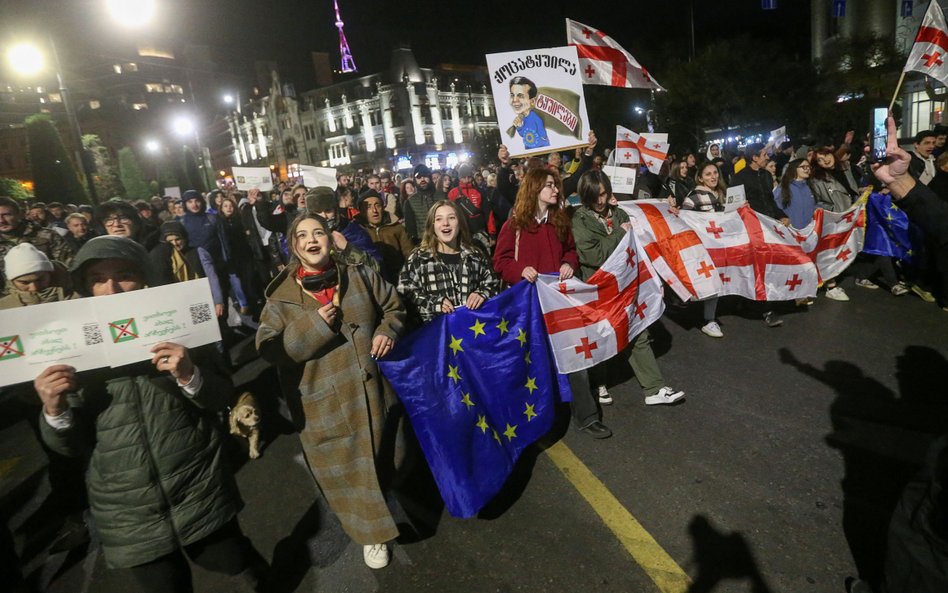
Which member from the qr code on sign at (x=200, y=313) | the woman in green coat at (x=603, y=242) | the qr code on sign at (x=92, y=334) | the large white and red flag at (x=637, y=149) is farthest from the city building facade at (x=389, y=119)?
the qr code on sign at (x=92, y=334)

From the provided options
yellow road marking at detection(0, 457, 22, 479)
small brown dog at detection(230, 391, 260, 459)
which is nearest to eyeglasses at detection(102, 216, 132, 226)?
small brown dog at detection(230, 391, 260, 459)

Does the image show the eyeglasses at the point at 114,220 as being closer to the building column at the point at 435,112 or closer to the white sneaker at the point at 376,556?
the white sneaker at the point at 376,556

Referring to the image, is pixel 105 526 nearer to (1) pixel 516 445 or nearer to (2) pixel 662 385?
(1) pixel 516 445

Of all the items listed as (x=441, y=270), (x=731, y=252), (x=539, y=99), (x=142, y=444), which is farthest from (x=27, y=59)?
(x=731, y=252)

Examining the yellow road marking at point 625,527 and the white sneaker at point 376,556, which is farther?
the white sneaker at point 376,556

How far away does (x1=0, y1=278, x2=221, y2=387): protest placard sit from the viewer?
1868 millimetres

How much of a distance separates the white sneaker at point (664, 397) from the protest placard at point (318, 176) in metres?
6.70

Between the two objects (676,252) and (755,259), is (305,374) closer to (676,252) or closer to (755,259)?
(676,252)

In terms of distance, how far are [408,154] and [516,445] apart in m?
78.9

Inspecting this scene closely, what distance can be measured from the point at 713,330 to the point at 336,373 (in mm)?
4372

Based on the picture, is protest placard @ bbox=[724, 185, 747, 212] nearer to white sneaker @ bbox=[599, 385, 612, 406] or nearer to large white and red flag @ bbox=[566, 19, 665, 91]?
large white and red flag @ bbox=[566, 19, 665, 91]

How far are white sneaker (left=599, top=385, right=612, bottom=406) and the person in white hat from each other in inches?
148

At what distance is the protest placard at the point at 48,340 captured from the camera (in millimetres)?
1853

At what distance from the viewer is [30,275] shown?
2.81m
